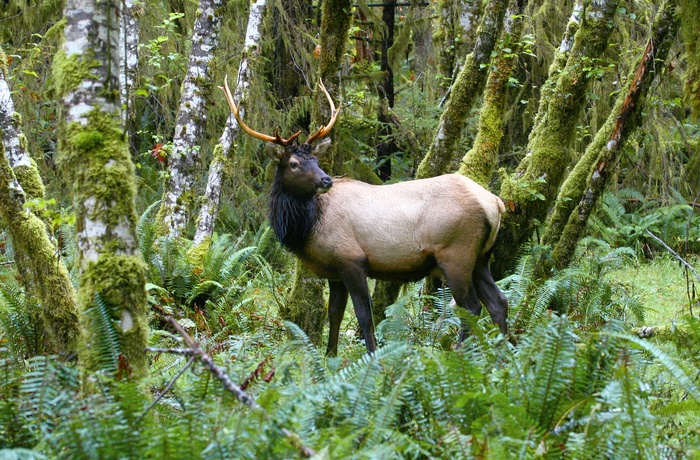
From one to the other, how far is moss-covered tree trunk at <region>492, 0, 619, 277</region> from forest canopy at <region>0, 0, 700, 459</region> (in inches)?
1.4

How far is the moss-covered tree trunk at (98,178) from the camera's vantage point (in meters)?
4.44

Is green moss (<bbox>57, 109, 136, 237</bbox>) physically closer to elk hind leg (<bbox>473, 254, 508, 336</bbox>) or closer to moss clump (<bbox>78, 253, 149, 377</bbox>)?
moss clump (<bbox>78, 253, 149, 377</bbox>)

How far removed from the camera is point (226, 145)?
12.2 metres

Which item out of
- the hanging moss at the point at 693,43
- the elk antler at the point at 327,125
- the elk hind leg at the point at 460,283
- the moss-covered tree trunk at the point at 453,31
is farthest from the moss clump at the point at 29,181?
the moss-covered tree trunk at the point at 453,31

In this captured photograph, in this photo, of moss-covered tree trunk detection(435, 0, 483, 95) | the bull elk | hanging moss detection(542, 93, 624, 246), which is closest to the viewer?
the bull elk

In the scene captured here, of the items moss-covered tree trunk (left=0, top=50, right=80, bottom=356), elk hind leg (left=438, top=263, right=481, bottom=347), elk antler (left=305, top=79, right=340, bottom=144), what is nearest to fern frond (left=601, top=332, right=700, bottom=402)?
elk hind leg (left=438, top=263, right=481, bottom=347)

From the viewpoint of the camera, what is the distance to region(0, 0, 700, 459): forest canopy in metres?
4.03

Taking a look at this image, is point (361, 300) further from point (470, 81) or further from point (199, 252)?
point (199, 252)

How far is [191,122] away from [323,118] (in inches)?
138

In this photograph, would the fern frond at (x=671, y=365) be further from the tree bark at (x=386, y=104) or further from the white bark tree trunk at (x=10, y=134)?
the tree bark at (x=386, y=104)

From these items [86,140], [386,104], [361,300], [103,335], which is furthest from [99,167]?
[386,104]

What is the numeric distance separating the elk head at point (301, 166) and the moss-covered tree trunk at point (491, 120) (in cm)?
225

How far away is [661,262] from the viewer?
48.9 feet

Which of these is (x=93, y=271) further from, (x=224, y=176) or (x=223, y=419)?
(x=224, y=176)
